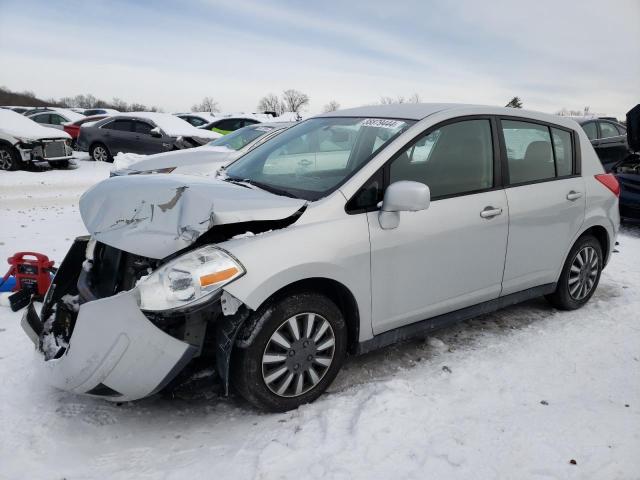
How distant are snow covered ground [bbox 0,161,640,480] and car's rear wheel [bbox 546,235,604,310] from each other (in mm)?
504

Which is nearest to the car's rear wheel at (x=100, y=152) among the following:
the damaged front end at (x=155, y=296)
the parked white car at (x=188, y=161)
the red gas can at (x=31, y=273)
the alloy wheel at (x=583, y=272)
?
the parked white car at (x=188, y=161)

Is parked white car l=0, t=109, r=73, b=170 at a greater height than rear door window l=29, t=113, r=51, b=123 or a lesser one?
lesser

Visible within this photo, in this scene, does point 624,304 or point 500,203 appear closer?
point 500,203

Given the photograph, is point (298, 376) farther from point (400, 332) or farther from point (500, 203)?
point (500, 203)

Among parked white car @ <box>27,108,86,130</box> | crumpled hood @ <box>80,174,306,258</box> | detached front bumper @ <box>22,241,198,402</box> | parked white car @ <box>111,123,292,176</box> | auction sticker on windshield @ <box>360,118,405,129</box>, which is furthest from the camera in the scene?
parked white car @ <box>27,108,86,130</box>

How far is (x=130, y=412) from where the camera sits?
293 centimetres

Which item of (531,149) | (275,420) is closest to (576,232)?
(531,149)

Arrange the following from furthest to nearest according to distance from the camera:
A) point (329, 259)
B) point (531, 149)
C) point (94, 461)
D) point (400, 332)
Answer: point (531, 149)
point (400, 332)
point (329, 259)
point (94, 461)

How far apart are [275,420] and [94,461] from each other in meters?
0.94

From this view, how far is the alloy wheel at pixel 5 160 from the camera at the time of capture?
1223 cm

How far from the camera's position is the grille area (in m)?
12.7

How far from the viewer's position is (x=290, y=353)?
9.23 feet

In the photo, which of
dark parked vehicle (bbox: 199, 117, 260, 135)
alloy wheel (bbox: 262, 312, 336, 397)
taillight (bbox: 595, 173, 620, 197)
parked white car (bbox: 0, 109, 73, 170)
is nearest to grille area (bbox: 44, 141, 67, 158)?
parked white car (bbox: 0, 109, 73, 170)

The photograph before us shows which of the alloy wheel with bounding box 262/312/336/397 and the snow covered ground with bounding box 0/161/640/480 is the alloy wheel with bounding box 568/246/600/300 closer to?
the snow covered ground with bounding box 0/161/640/480
